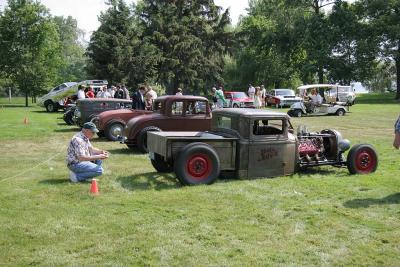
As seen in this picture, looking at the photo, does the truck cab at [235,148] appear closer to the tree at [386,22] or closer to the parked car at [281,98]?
the parked car at [281,98]

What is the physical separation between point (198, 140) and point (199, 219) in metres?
2.59

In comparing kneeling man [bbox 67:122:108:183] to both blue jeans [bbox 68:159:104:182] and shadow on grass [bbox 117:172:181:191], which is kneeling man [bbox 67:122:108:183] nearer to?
blue jeans [bbox 68:159:104:182]

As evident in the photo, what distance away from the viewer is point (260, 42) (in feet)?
178

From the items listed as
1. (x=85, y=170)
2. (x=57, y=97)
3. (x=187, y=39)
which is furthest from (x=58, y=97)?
(x=85, y=170)

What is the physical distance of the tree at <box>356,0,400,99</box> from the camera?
162 ft

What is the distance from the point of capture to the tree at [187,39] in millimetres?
41844

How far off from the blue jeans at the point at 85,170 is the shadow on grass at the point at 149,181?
513 mm

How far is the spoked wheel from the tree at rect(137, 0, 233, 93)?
3111 cm

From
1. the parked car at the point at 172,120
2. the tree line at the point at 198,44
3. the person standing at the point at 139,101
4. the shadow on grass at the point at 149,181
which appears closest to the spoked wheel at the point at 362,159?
the shadow on grass at the point at 149,181

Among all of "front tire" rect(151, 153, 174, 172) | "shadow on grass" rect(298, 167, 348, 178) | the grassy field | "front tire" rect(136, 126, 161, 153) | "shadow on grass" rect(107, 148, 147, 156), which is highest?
"front tire" rect(136, 126, 161, 153)

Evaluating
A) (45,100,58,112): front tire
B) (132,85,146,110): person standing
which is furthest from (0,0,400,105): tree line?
(132,85,146,110): person standing

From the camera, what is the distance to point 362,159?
10.5 metres

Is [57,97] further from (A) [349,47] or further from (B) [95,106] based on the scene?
(A) [349,47]

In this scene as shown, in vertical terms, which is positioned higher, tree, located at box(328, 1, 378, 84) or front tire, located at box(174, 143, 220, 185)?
tree, located at box(328, 1, 378, 84)
